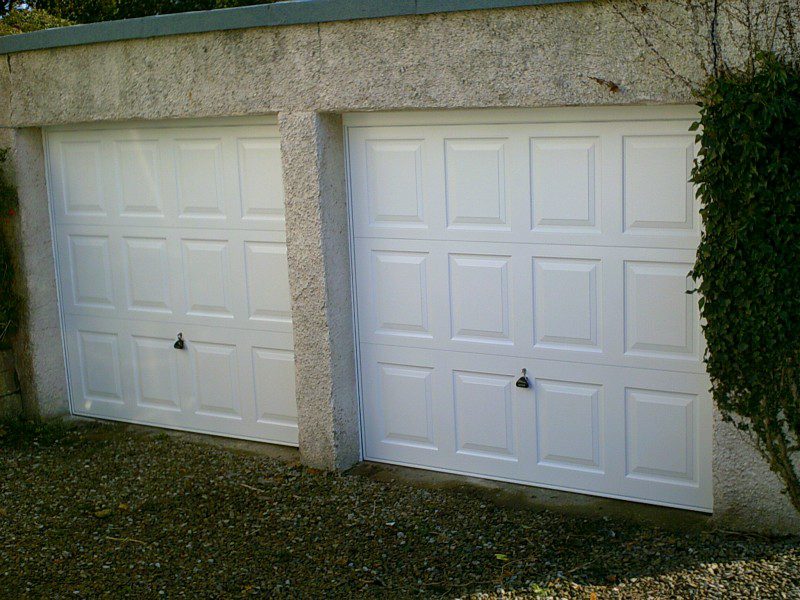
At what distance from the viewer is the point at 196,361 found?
7.10 metres

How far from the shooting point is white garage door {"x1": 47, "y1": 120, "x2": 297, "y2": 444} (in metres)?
6.67

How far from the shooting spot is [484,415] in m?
6.00

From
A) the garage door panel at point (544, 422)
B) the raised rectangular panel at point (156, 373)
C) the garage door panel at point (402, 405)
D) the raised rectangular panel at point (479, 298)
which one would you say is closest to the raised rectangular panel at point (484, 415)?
the garage door panel at point (544, 422)

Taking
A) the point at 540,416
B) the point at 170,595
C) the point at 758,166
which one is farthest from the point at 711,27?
the point at 170,595

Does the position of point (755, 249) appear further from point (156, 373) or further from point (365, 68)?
point (156, 373)

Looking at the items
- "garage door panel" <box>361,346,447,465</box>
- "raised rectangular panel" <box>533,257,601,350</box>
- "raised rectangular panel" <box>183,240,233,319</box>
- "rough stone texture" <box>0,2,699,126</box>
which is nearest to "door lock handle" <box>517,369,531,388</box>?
"raised rectangular panel" <box>533,257,601,350</box>

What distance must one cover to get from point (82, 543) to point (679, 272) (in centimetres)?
351

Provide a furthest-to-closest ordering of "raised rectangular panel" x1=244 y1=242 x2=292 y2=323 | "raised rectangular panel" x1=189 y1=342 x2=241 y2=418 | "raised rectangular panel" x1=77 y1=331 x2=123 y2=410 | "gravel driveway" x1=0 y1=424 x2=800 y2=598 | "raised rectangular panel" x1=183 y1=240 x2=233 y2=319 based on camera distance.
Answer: "raised rectangular panel" x1=77 y1=331 x2=123 y2=410 → "raised rectangular panel" x1=189 y1=342 x2=241 y2=418 → "raised rectangular panel" x1=183 y1=240 x2=233 y2=319 → "raised rectangular panel" x1=244 y1=242 x2=292 y2=323 → "gravel driveway" x1=0 y1=424 x2=800 y2=598

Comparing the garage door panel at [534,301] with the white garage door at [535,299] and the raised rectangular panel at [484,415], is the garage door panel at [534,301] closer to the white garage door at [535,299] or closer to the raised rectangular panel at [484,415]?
the white garage door at [535,299]

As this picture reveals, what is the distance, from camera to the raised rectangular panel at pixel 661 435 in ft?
17.7

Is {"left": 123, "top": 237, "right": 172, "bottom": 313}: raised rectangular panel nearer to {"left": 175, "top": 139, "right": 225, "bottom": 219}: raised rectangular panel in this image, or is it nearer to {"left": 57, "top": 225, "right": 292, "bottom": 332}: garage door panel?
{"left": 57, "top": 225, "right": 292, "bottom": 332}: garage door panel

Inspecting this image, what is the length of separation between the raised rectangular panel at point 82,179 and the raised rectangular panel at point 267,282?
1.35 m

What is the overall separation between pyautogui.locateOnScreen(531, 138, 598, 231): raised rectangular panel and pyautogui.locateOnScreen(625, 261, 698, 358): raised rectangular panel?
0.38 m

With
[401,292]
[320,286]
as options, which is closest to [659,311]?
[401,292]
